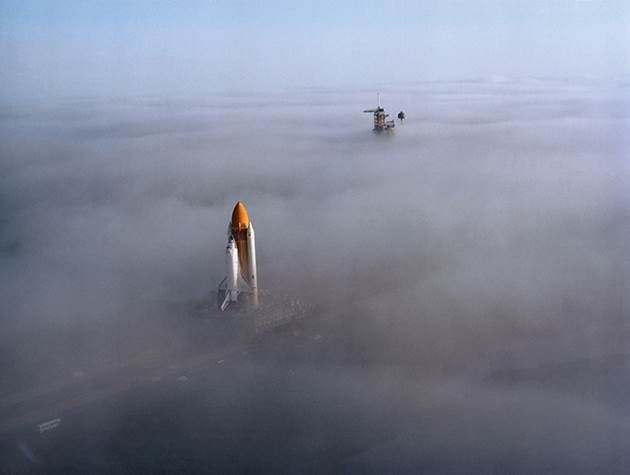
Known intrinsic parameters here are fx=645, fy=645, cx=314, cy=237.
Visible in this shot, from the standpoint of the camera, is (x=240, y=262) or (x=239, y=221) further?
(x=240, y=262)

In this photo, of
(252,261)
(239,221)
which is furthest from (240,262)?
(239,221)

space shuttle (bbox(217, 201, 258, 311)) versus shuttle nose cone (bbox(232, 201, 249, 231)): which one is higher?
shuttle nose cone (bbox(232, 201, 249, 231))

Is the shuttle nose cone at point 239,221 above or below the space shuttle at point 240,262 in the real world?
above

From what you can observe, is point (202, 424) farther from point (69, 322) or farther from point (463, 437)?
point (69, 322)

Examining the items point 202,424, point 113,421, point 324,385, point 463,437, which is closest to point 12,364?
point 113,421

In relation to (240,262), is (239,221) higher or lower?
higher

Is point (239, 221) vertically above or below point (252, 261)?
above

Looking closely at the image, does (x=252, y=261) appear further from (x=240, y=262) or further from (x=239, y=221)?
(x=239, y=221)

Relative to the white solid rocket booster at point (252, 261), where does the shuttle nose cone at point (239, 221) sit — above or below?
above

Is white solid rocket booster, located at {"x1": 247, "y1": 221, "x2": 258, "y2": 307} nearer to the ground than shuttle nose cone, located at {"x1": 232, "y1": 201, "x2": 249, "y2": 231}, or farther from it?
nearer to the ground
